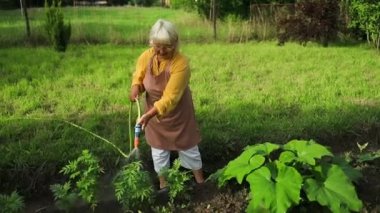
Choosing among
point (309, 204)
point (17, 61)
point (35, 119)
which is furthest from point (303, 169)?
point (17, 61)

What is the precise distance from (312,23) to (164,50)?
8257 mm

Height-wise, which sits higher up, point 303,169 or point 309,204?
point 303,169

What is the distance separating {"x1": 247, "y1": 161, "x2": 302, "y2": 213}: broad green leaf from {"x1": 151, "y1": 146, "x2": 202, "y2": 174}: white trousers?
127 cm

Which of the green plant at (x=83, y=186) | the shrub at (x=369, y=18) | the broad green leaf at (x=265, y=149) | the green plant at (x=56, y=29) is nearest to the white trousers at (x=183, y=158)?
the green plant at (x=83, y=186)

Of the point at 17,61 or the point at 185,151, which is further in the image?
the point at 17,61

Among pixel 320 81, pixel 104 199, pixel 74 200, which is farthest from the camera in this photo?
pixel 320 81

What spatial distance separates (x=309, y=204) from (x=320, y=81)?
183 inches

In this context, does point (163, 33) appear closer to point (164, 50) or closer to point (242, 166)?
point (164, 50)

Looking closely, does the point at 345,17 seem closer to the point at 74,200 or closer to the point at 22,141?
the point at 22,141

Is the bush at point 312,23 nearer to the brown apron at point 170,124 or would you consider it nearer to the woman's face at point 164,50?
the brown apron at point 170,124

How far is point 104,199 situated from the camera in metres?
4.05

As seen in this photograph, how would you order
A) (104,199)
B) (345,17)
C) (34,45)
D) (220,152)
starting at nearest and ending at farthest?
(104,199) < (220,152) < (34,45) < (345,17)

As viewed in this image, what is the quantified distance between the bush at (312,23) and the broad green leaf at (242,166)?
28.2 ft

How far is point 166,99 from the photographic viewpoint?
389 centimetres
